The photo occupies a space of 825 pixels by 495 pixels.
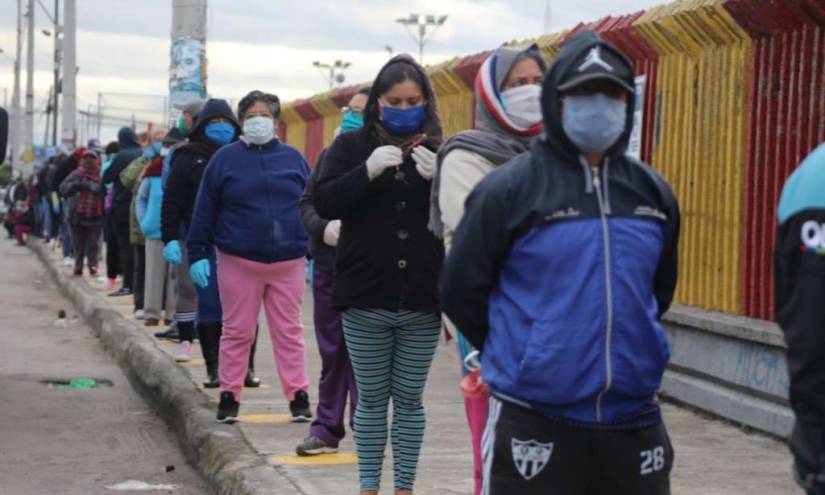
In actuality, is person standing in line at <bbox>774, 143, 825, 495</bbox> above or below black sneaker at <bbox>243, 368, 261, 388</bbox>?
above

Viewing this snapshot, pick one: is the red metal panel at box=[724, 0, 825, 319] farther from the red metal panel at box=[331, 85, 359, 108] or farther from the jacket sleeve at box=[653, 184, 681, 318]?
the red metal panel at box=[331, 85, 359, 108]

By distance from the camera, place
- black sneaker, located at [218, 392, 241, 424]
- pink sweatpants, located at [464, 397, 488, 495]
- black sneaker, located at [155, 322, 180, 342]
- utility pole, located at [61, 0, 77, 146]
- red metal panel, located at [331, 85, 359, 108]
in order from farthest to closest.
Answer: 1. utility pole, located at [61, 0, 77, 146]
2. red metal panel, located at [331, 85, 359, 108]
3. black sneaker, located at [155, 322, 180, 342]
4. black sneaker, located at [218, 392, 241, 424]
5. pink sweatpants, located at [464, 397, 488, 495]

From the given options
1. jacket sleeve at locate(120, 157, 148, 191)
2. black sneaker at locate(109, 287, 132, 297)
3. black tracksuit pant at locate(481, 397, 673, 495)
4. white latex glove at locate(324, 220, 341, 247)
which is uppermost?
white latex glove at locate(324, 220, 341, 247)

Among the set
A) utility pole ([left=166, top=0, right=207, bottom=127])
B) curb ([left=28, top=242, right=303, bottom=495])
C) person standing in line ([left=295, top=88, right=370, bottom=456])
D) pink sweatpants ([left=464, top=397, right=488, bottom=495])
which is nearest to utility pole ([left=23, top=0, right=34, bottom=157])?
curb ([left=28, top=242, right=303, bottom=495])

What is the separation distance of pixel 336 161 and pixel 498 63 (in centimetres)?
175

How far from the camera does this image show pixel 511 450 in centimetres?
409

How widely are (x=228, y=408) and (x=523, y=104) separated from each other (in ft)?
14.6

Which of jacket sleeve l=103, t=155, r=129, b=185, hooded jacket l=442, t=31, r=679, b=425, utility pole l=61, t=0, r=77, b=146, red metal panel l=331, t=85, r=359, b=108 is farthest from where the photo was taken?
utility pole l=61, t=0, r=77, b=146

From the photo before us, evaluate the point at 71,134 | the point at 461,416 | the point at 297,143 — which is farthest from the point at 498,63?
the point at 71,134

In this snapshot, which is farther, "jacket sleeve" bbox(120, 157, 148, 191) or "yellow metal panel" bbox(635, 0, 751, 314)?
"jacket sleeve" bbox(120, 157, 148, 191)

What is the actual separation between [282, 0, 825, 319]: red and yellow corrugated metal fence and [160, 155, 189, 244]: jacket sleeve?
292 cm

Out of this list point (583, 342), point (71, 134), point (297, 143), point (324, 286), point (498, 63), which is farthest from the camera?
point (71, 134)

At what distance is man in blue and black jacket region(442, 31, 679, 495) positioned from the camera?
4.01 m

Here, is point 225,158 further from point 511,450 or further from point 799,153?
point 511,450
